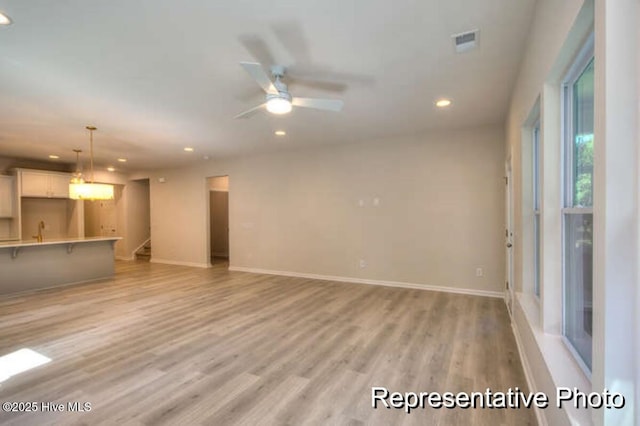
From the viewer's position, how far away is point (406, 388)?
7.34 ft

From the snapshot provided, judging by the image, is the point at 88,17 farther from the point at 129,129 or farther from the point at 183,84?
the point at 129,129

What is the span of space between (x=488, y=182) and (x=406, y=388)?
3555 millimetres

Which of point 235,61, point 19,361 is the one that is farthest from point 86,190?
point 235,61

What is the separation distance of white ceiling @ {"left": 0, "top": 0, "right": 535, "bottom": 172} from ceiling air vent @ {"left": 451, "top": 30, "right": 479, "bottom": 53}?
5 cm

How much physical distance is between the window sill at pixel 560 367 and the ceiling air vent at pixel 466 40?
2174mm

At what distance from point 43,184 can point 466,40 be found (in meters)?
9.15

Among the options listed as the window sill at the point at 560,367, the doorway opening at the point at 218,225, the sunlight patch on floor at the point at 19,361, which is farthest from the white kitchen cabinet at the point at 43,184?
the window sill at the point at 560,367

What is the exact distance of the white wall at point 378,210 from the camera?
4.64 meters

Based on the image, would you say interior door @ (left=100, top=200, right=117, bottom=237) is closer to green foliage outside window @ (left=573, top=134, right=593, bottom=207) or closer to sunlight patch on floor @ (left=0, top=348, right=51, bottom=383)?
sunlight patch on floor @ (left=0, top=348, right=51, bottom=383)

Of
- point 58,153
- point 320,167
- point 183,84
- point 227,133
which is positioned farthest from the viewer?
point 58,153

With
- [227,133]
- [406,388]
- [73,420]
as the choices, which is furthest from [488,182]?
[73,420]

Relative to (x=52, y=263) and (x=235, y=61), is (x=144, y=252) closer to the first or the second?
(x=52, y=263)

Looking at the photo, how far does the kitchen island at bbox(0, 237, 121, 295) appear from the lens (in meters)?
4.88

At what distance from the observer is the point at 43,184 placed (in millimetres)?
7074
